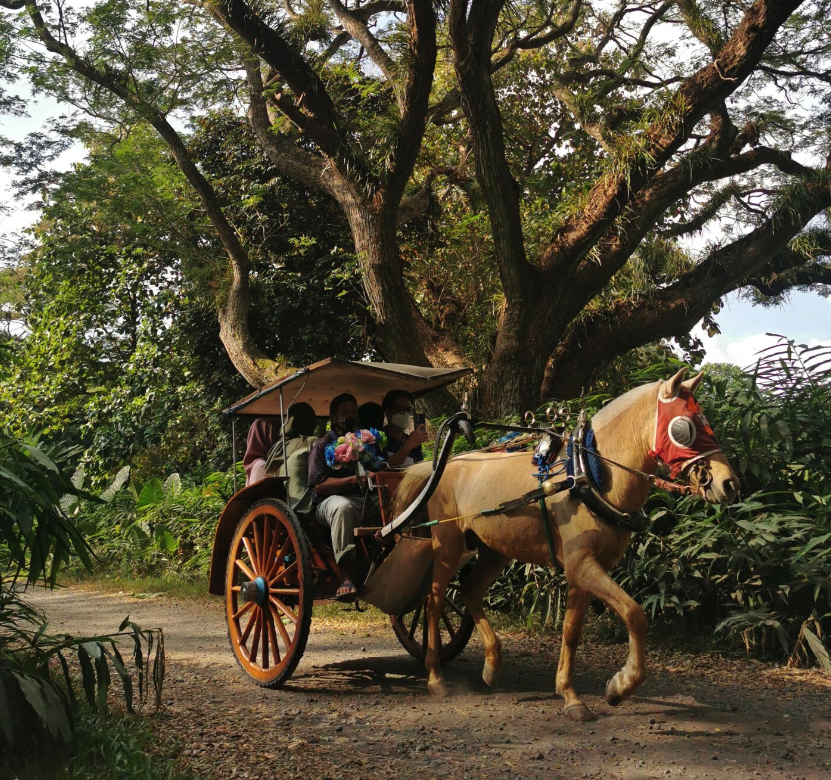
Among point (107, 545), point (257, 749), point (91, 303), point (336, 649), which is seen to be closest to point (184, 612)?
point (336, 649)

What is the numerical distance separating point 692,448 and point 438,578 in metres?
2.17

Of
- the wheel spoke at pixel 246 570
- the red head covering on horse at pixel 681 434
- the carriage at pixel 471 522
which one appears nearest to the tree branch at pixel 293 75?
the carriage at pixel 471 522

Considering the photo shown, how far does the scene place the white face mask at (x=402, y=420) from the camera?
6699 mm

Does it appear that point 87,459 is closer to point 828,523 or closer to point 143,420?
point 143,420

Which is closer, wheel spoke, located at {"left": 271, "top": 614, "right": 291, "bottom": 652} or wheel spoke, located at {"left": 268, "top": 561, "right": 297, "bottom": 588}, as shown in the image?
wheel spoke, located at {"left": 271, "top": 614, "right": 291, "bottom": 652}

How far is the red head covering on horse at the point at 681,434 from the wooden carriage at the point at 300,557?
1.96 metres

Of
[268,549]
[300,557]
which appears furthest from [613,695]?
[268,549]

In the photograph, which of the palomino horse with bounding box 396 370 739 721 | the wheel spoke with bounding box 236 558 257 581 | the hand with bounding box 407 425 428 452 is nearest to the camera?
the palomino horse with bounding box 396 370 739 721

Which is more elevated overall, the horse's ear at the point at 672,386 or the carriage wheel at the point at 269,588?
the horse's ear at the point at 672,386

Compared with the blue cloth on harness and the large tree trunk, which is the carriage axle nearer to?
the blue cloth on harness

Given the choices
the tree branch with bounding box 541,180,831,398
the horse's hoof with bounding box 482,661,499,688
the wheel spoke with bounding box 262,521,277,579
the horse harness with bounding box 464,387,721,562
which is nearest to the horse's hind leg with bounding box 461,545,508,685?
the horse's hoof with bounding box 482,661,499,688

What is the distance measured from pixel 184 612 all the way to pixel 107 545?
176 inches

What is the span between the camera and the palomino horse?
14.8 ft

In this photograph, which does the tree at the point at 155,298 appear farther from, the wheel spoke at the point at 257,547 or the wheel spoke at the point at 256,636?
the wheel spoke at the point at 256,636
